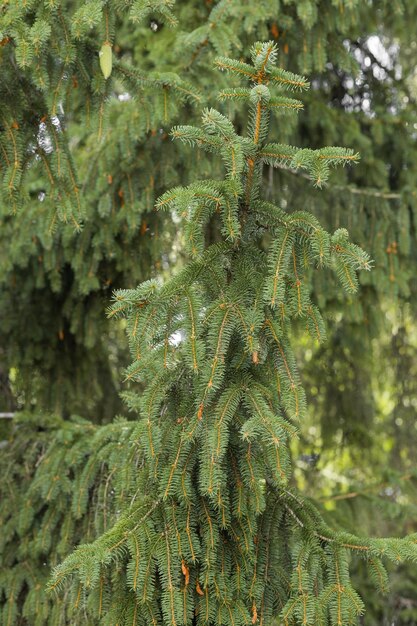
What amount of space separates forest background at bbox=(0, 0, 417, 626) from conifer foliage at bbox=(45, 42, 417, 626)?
0.83 meters

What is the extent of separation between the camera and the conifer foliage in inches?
91.4

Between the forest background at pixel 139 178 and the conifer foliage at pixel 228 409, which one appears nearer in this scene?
the conifer foliage at pixel 228 409

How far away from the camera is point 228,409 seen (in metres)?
2.37

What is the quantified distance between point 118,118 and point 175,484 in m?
2.27

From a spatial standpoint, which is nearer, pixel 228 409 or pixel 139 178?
pixel 228 409

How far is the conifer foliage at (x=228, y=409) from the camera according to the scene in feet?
7.62

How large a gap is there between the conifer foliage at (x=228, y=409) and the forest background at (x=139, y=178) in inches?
32.7

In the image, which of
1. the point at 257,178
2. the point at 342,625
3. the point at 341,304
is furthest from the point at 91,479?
the point at 341,304

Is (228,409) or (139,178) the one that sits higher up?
(139,178)

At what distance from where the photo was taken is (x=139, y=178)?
164 inches

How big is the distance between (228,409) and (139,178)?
6.87ft

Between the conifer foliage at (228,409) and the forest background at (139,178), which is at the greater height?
the forest background at (139,178)

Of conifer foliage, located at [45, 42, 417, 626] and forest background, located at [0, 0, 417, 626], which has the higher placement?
forest background, located at [0, 0, 417, 626]

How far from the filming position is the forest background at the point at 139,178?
3.07 metres
